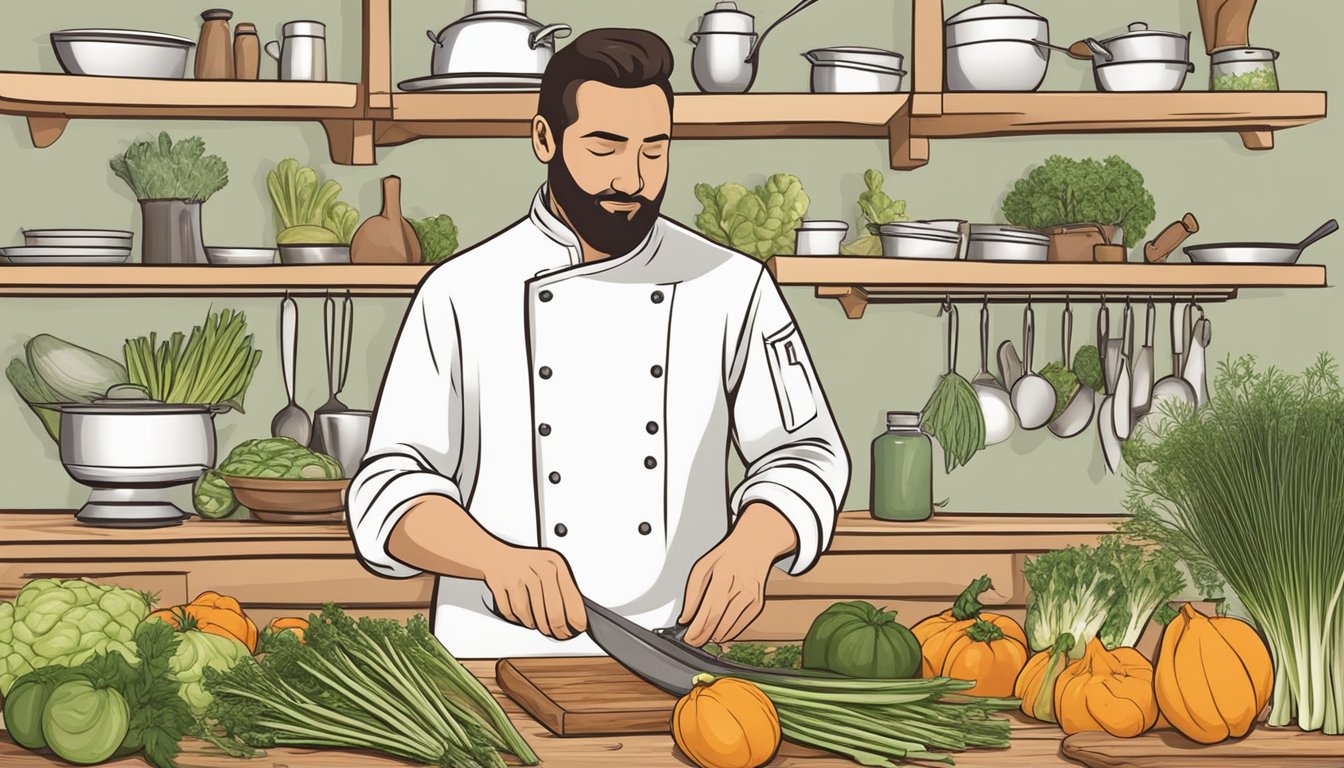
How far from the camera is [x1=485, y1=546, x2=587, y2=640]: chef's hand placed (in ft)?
5.71

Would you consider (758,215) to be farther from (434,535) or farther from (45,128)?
(45,128)

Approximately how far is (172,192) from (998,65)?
185 centimetres

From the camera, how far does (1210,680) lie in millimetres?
1523

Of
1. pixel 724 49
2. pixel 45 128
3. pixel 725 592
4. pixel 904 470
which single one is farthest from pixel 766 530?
pixel 45 128

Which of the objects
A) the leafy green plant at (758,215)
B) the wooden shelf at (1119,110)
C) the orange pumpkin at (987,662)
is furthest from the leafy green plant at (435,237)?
the orange pumpkin at (987,662)

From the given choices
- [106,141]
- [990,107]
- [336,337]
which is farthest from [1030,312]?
[106,141]

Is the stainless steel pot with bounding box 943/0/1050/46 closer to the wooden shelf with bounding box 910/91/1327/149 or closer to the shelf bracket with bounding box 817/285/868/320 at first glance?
the wooden shelf with bounding box 910/91/1327/149

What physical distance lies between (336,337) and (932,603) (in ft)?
5.03

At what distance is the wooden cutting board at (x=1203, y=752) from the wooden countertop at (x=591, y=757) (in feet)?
0.10

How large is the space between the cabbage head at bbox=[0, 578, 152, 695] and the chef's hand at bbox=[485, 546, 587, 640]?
432mm

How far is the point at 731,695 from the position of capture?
1469 mm

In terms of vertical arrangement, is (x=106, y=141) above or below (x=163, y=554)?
above

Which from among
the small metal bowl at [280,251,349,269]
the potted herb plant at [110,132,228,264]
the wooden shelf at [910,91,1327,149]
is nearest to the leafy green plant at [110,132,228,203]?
the potted herb plant at [110,132,228,264]

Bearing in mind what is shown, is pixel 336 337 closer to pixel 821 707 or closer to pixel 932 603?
pixel 932 603
